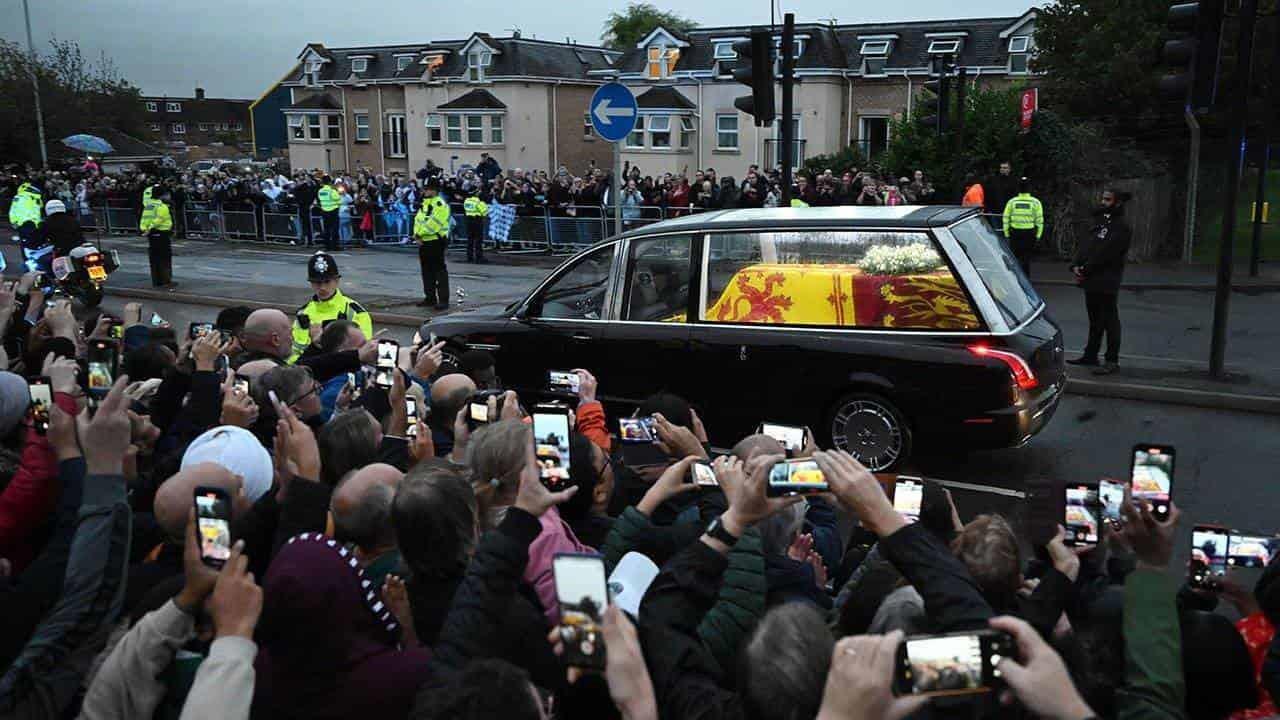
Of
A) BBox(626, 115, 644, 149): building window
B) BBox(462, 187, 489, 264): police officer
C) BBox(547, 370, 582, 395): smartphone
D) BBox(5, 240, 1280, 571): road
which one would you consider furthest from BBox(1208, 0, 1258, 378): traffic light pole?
BBox(626, 115, 644, 149): building window

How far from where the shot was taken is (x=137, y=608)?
3.06 meters

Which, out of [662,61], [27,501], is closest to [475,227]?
[27,501]

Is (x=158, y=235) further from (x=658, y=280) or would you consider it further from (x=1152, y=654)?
(x=1152, y=654)

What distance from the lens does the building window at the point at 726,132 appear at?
41.5 m

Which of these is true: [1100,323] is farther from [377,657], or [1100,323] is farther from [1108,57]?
[1108,57]

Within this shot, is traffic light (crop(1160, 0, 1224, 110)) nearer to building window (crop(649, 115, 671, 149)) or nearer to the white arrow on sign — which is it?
the white arrow on sign

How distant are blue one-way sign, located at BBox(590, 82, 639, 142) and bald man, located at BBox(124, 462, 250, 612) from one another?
8197 mm

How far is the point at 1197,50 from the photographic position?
9.80 meters

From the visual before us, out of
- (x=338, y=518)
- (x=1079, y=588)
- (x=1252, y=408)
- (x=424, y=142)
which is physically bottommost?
(x=1252, y=408)

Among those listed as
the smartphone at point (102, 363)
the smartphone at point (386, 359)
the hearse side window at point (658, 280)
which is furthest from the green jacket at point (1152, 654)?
the hearse side window at point (658, 280)

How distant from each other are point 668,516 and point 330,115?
53137 millimetres

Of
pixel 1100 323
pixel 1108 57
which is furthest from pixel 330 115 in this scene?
pixel 1100 323

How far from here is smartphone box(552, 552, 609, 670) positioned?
2.17 metres

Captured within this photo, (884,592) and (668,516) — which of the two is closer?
(884,592)
